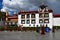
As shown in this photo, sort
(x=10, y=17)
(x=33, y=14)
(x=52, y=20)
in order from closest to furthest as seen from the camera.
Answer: (x=52, y=20) < (x=33, y=14) < (x=10, y=17)

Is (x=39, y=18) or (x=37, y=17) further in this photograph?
(x=37, y=17)

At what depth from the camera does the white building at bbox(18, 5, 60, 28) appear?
8385 cm

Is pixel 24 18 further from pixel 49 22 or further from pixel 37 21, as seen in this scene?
pixel 49 22

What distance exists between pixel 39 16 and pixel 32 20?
3735 mm

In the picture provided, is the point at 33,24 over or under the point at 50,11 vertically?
under

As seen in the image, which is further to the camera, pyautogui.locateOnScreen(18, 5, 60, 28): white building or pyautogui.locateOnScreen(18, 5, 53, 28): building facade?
pyautogui.locateOnScreen(18, 5, 53, 28): building facade

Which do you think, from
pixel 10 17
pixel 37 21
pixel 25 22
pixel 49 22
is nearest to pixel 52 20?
pixel 49 22

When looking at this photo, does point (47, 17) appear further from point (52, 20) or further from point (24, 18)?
point (24, 18)

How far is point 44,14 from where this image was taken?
8662 cm

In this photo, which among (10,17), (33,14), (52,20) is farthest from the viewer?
(10,17)

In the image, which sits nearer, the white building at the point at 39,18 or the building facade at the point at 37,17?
the white building at the point at 39,18

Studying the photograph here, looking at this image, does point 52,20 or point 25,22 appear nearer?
point 52,20

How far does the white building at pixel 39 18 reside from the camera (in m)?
83.8

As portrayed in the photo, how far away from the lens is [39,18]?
86500 mm
